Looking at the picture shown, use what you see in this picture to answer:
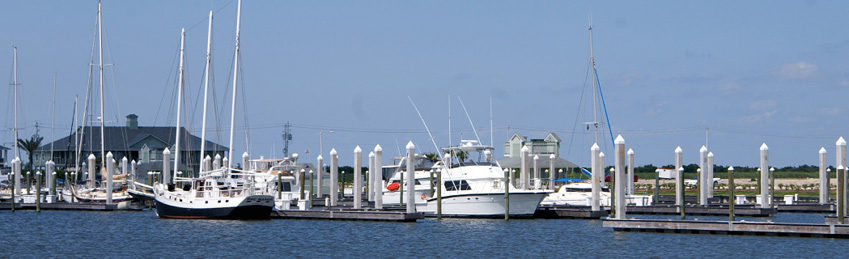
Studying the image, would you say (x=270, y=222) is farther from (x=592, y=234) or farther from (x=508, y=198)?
(x=592, y=234)

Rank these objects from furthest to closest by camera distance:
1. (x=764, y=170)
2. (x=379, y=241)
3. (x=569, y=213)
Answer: (x=764, y=170)
(x=569, y=213)
(x=379, y=241)

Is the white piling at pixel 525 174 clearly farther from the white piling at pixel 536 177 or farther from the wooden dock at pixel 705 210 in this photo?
the wooden dock at pixel 705 210

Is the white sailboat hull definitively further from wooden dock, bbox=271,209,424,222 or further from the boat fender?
the boat fender

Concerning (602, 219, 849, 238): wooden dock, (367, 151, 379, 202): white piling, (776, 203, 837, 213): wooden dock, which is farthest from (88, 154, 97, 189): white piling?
(776, 203, 837, 213): wooden dock

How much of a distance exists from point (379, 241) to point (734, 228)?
1339 centimetres

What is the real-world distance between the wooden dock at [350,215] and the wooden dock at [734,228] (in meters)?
9.98

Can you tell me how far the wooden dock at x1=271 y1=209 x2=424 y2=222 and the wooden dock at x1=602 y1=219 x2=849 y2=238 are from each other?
998 cm

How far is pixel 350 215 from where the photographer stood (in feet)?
174

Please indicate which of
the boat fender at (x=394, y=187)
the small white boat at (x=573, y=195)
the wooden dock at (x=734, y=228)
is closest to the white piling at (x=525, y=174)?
the small white boat at (x=573, y=195)

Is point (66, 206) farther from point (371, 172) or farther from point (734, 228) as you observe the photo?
point (734, 228)

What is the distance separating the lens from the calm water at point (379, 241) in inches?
1543

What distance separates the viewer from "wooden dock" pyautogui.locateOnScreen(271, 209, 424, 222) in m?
50.9

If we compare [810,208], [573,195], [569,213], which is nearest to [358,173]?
[569,213]

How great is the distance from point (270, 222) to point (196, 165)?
5600 cm
